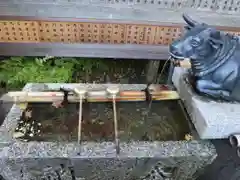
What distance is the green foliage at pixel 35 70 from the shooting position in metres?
3.73

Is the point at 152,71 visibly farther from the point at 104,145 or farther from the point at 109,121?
the point at 104,145

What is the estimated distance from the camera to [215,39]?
1.87m

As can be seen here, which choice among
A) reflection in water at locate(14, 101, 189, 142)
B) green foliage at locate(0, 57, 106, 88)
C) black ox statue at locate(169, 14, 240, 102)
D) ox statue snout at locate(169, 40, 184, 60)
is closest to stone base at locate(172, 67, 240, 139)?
black ox statue at locate(169, 14, 240, 102)

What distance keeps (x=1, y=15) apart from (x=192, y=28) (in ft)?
8.33

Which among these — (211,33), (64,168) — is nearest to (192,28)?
(211,33)

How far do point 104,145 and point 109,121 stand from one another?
37 centimetres

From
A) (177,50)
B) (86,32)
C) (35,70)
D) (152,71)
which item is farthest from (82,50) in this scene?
(177,50)

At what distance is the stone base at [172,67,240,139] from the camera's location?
190 centimetres

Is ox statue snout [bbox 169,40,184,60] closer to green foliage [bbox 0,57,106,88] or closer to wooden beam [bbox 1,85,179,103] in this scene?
wooden beam [bbox 1,85,179,103]

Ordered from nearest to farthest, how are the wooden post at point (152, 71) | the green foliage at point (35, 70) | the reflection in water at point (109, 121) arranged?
the reflection in water at point (109, 121) < the green foliage at point (35, 70) < the wooden post at point (152, 71)

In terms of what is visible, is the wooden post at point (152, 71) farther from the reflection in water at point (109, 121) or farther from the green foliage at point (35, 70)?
the reflection in water at point (109, 121)

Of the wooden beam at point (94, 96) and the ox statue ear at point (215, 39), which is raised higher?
the ox statue ear at point (215, 39)

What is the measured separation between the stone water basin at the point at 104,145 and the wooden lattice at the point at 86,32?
4.17 ft

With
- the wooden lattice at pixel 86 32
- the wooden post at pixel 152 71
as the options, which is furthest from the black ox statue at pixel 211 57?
the wooden post at pixel 152 71
